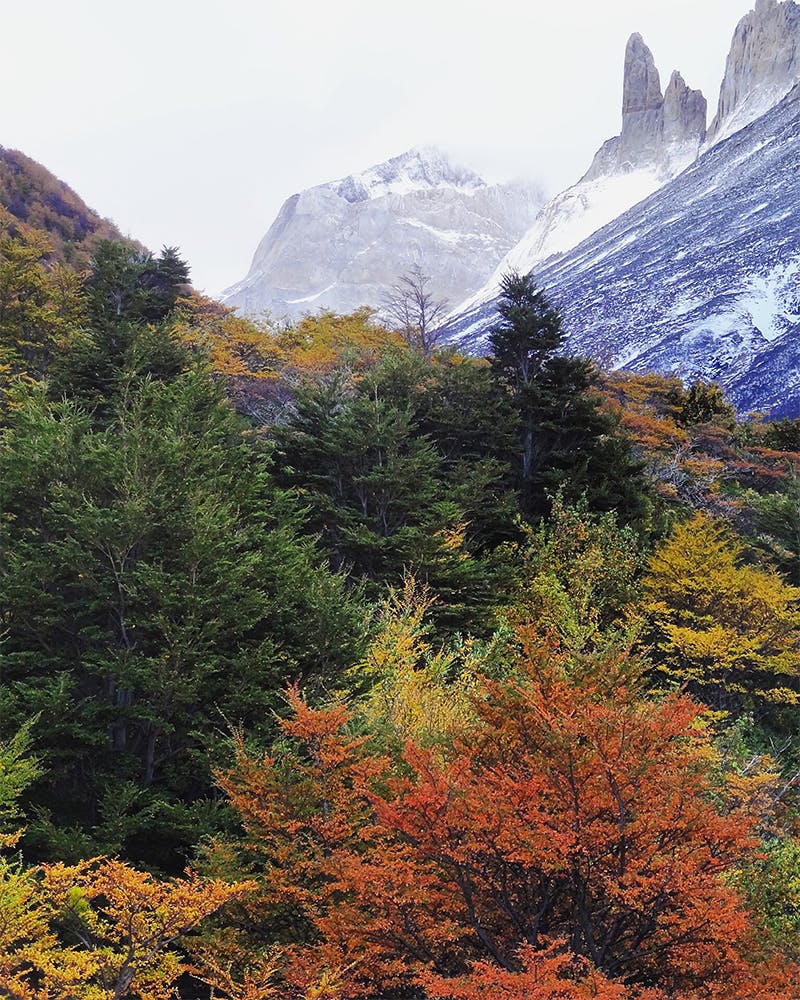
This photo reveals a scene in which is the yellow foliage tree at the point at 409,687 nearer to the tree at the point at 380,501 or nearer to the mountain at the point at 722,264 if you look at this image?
the tree at the point at 380,501

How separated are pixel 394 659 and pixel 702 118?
422 feet

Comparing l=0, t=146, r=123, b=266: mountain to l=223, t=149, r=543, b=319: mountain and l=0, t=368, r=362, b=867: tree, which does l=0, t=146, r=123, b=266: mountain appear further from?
l=223, t=149, r=543, b=319: mountain

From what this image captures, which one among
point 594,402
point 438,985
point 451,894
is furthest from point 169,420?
point 594,402

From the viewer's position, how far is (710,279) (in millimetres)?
66812

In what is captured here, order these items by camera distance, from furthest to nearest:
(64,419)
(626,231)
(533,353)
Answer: (626,231) < (533,353) < (64,419)

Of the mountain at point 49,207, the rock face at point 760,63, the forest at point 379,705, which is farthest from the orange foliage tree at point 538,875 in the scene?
the rock face at point 760,63

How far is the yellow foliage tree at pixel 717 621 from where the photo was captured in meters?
19.5

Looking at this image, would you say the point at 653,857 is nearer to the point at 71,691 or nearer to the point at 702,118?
the point at 71,691

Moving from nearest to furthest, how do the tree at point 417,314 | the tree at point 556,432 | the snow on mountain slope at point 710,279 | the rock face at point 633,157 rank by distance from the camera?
the tree at point 556,432, the tree at point 417,314, the snow on mountain slope at point 710,279, the rock face at point 633,157

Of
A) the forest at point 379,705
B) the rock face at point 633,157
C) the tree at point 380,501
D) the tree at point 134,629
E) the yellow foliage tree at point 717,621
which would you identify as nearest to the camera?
the forest at point 379,705

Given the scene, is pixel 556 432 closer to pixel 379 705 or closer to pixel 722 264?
pixel 379 705

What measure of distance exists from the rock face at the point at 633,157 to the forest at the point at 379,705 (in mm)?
96688

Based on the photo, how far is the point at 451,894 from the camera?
7355 millimetres

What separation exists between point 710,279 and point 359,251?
4892 inches
